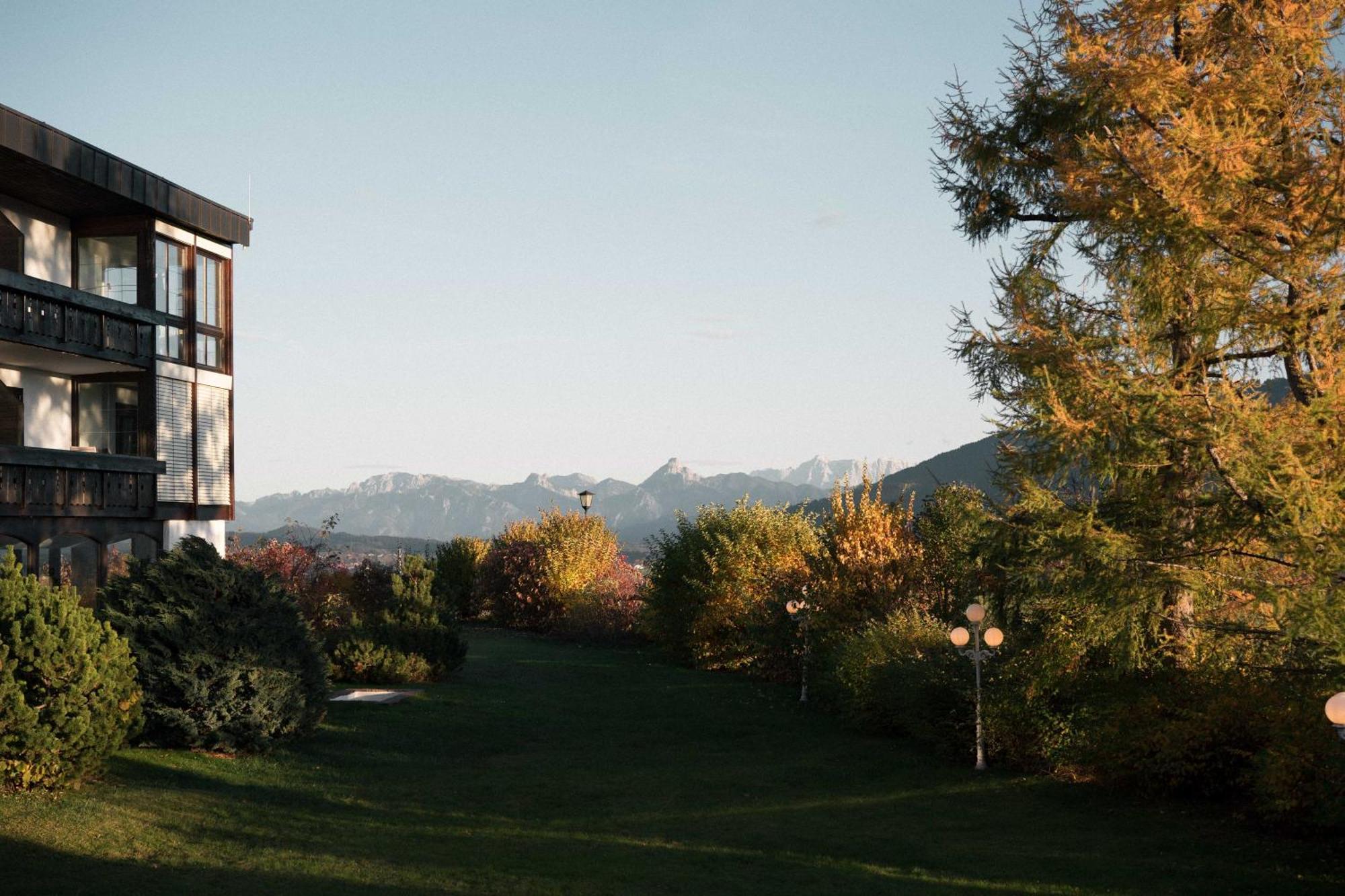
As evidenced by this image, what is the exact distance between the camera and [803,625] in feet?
72.6

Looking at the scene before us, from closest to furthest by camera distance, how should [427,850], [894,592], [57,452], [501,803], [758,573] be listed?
[427,850], [501,803], [57,452], [894,592], [758,573]

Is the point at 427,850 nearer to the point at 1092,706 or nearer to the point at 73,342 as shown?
the point at 1092,706

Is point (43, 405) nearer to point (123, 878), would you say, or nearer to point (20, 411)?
point (20, 411)

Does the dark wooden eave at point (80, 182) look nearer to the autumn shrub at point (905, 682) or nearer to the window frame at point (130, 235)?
the window frame at point (130, 235)

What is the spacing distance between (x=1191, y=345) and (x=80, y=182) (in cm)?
1910

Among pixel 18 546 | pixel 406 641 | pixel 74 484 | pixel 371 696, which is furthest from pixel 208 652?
pixel 18 546

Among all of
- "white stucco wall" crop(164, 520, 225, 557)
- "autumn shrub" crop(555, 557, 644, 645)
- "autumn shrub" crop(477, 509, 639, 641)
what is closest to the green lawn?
"white stucco wall" crop(164, 520, 225, 557)

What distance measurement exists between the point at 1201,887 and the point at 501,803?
7138mm

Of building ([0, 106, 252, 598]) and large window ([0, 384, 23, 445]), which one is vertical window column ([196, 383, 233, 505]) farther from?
large window ([0, 384, 23, 445])

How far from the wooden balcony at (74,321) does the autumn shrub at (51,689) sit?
31.7ft

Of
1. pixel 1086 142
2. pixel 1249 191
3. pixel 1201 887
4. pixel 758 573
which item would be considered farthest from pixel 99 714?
pixel 758 573

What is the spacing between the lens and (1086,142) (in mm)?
11594

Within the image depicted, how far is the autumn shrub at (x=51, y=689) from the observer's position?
10.2 metres

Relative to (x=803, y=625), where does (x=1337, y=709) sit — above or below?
above
